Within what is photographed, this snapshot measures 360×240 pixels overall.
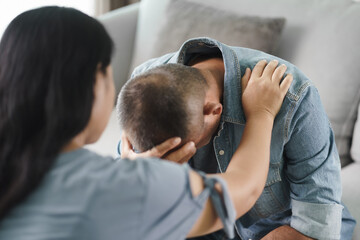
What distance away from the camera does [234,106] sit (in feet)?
3.28

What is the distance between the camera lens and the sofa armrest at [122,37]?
1.85 meters

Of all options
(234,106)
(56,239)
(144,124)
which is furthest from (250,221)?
(56,239)

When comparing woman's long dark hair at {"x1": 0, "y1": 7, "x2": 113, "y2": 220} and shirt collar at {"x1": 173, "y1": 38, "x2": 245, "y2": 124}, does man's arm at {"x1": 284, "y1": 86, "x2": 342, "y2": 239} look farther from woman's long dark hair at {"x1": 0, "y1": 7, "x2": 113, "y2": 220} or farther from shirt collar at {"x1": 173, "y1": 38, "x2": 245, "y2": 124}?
woman's long dark hair at {"x1": 0, "y1": 7, "x2": 113, "y2": 220}

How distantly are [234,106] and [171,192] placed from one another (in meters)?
0.40

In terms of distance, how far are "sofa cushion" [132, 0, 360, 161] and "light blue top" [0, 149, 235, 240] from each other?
2.97 ft

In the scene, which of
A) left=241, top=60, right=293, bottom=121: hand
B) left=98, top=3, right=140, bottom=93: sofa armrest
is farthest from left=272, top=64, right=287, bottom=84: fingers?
left=98, top=3, right=140, bottom=93: sofa armrest

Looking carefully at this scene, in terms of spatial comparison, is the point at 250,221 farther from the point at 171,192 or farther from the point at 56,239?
the point at 56,239

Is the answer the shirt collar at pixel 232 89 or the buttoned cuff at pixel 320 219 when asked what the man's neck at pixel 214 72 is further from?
the buttoned cuff at pixel 320 219

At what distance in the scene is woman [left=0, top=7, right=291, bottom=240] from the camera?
24.0 inches

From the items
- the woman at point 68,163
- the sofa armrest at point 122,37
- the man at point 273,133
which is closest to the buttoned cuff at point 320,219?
the man at point 273,133

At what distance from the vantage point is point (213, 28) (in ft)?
5.23

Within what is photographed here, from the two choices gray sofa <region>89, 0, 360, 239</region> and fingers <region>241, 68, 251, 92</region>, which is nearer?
fingers <region>241, 68, 251, 92</region>

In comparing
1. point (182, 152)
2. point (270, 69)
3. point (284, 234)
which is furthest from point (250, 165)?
point (284, 234)

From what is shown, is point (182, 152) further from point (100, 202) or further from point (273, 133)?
point (100, 202)
